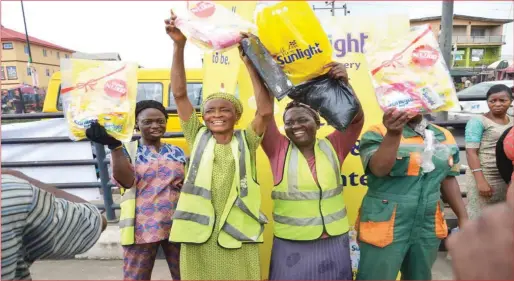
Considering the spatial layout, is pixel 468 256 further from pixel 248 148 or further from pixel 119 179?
pixel 119 179

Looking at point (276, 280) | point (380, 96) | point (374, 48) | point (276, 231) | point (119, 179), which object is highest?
point (374, 48)

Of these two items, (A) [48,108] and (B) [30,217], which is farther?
(A) [48,108]

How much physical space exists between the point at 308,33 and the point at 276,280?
1.31 m

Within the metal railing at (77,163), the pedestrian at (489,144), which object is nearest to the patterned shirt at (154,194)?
the metal railing at (77,163)

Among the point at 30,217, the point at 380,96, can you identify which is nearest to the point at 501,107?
the point at 380,96

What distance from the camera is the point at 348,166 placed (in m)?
2.86

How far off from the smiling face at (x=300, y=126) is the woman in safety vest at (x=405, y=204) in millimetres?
322

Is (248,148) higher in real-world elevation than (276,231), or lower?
higher

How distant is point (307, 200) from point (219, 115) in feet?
2.11

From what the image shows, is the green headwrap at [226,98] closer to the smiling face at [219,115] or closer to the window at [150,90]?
the smiling face at [219,115]

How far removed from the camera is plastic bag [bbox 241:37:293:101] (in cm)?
183

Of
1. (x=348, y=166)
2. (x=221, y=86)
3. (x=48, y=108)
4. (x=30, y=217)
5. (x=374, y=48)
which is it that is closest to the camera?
(x=30, y=217)

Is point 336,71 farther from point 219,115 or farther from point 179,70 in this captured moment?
point 179,70

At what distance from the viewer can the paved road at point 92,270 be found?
330 centimetres
